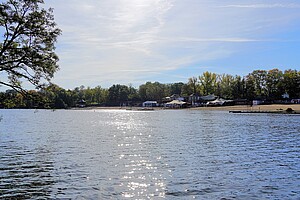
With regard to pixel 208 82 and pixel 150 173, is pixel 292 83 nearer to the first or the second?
pixel 208 82

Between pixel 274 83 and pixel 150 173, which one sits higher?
pixel 274 83

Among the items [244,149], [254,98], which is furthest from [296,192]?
[254,98]

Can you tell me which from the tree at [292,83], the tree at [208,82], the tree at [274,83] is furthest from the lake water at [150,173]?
the tree at [208,82]

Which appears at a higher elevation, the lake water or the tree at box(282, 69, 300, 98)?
the tree at box(282, 69, 300, 98)

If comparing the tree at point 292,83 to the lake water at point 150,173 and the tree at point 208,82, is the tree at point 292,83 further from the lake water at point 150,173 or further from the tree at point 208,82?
the lake water at point 150,173

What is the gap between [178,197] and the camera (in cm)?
1183

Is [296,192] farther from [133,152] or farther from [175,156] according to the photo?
[133,152]

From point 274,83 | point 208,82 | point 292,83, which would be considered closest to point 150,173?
point 292,83

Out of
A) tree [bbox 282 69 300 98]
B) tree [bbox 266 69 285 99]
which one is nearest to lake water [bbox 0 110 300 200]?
tree [bbox 282 69 300 98]

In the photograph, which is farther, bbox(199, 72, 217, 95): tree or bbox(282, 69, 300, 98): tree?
bbox(199, 72, 217, 95): tree

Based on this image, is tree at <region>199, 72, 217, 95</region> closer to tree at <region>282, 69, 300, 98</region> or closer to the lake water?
tree at <region>282, 69, 300, 98</region>

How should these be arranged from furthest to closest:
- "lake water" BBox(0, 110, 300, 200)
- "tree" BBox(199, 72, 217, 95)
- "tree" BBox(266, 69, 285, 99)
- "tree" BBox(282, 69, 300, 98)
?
1. "tree" BBox(199, 72, 217, 95)
2. "tree" BBox(266, 69, 285, 99)
3. "tree" BBox(282, 69, 300, 98)
4. "lake water" BBox(0, 110, 300, 200)

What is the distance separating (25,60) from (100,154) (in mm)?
8349

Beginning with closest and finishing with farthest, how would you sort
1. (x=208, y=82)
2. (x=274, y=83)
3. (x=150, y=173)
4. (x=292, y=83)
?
1. (x=150, y=173)
2. (x=292, y=83)
3. (x=274, y=83)
4. (x=208, y=82)
